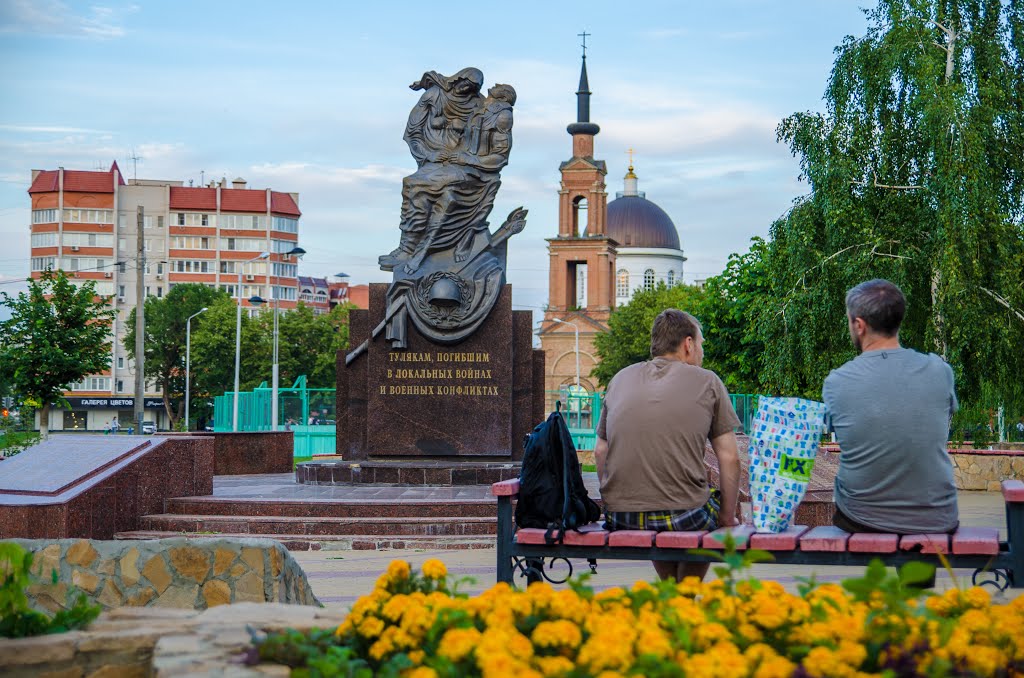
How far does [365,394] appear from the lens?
16.3m

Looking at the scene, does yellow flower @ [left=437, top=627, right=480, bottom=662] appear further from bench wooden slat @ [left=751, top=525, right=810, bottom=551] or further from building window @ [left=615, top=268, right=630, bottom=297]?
building window @ [left=615, top=268, right=630, bottom=297]

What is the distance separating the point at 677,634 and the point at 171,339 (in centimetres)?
8513

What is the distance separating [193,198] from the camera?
387 ft

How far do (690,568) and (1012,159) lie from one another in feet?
57.0

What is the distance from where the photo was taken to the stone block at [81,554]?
695 centimetres

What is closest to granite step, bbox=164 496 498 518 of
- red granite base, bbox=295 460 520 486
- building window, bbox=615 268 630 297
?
red granite base, bbox=295 460 520 486

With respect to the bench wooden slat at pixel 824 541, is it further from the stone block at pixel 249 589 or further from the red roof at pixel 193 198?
the red roof at pixel 193 198

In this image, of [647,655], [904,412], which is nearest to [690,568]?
[904,412]

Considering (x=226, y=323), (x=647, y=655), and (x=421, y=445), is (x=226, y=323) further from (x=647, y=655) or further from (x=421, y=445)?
(x=647, y=655)

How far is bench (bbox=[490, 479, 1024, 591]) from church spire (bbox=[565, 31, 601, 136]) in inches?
3712

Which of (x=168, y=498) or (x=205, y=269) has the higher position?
(x=205, y=269)

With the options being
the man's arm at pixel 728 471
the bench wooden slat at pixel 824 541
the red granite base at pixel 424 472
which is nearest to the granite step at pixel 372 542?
the red granite base at pixel 424 472

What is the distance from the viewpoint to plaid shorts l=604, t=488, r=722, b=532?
21.3 feet

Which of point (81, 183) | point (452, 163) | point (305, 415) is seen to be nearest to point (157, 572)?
point (452, 163)
